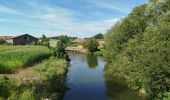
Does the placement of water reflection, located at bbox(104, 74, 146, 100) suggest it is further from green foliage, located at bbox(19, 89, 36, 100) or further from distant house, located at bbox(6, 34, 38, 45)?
distant house, located at bbox(6, 34, 38, 45)

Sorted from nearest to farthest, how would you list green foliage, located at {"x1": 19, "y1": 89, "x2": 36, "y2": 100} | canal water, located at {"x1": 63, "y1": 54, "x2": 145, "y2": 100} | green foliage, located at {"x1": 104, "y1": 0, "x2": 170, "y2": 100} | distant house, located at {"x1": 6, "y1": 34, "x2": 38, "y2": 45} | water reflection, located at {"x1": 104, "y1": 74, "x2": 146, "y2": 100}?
1. green foliage, located at {"x1": 19, "y1": 89, "x2": 36, "y2": 100}
2. green foliage, located at {"x1": 104, "y1": 0, "x2": 170, "y2": 100}
3. canal water, located at {"x1": 63, "y1": 54, "x2": 145, "y2": 100}
4. water reflection, located at {"x1": 104, "y1": 74, "x2": 146, "y2": 100}
5. distant house, located at {"x1": 6, "y1": 34, "x2": 38, "y2": 45}

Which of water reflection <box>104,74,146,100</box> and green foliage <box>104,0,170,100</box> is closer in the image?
green foliage <box>104,0,170,100</box>

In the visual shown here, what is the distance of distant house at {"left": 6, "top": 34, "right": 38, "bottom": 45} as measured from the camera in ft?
349

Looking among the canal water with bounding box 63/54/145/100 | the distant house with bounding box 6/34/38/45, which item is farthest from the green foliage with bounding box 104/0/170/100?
the distant house with bounding box 6/34/38/45

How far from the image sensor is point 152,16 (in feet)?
127

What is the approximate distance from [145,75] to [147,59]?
1.34 meters

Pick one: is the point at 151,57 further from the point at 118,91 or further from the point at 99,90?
the point at 99,90

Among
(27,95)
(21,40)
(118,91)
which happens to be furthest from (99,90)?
(21,40)

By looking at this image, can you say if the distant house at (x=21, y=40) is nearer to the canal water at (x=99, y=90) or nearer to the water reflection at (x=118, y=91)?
the canal water at (x=99, y=90)

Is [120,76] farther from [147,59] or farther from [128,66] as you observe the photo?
[147,59]

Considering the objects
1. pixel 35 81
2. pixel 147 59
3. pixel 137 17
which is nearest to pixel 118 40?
pixel 137 17

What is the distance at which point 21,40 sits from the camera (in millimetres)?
108625

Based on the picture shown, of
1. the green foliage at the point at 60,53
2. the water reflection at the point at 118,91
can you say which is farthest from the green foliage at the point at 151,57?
the green foliage at the point at 60,53

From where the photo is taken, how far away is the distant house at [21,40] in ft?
349
